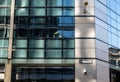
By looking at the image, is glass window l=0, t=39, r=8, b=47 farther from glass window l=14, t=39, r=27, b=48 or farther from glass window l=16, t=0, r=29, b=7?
glass window l=16, t=0, r=29, b=7

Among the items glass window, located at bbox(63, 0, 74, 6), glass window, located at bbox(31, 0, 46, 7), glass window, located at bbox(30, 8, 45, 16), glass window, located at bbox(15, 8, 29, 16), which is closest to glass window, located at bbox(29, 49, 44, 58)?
glass window, located at bbox(30, 8, 45, 16)

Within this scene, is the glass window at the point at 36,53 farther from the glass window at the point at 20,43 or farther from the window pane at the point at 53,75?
the window pane at the point at 53,75

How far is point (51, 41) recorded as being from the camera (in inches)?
1394

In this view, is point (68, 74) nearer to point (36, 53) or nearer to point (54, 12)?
point (36, 53)

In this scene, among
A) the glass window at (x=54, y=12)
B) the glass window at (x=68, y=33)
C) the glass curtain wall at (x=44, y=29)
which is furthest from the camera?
the glass window at (x=54, y=12)

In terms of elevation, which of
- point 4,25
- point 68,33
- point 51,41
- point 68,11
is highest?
point 68,11

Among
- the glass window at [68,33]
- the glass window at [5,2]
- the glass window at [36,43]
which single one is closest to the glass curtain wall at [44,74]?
the glass window at [36,43]

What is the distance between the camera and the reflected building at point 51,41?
115ft

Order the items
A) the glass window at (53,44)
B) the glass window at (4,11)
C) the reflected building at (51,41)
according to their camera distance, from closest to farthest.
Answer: the reflected building at (51,41), the glass window at (53,44), the glass window at (4,11)

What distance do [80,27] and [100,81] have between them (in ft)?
20.0

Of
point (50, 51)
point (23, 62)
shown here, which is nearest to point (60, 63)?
point (50, 51)

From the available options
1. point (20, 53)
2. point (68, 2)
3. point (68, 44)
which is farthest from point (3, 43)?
point (68, 2)

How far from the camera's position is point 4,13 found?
36312mm

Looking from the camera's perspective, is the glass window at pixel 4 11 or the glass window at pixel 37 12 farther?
the glass window at pixel 4 11
